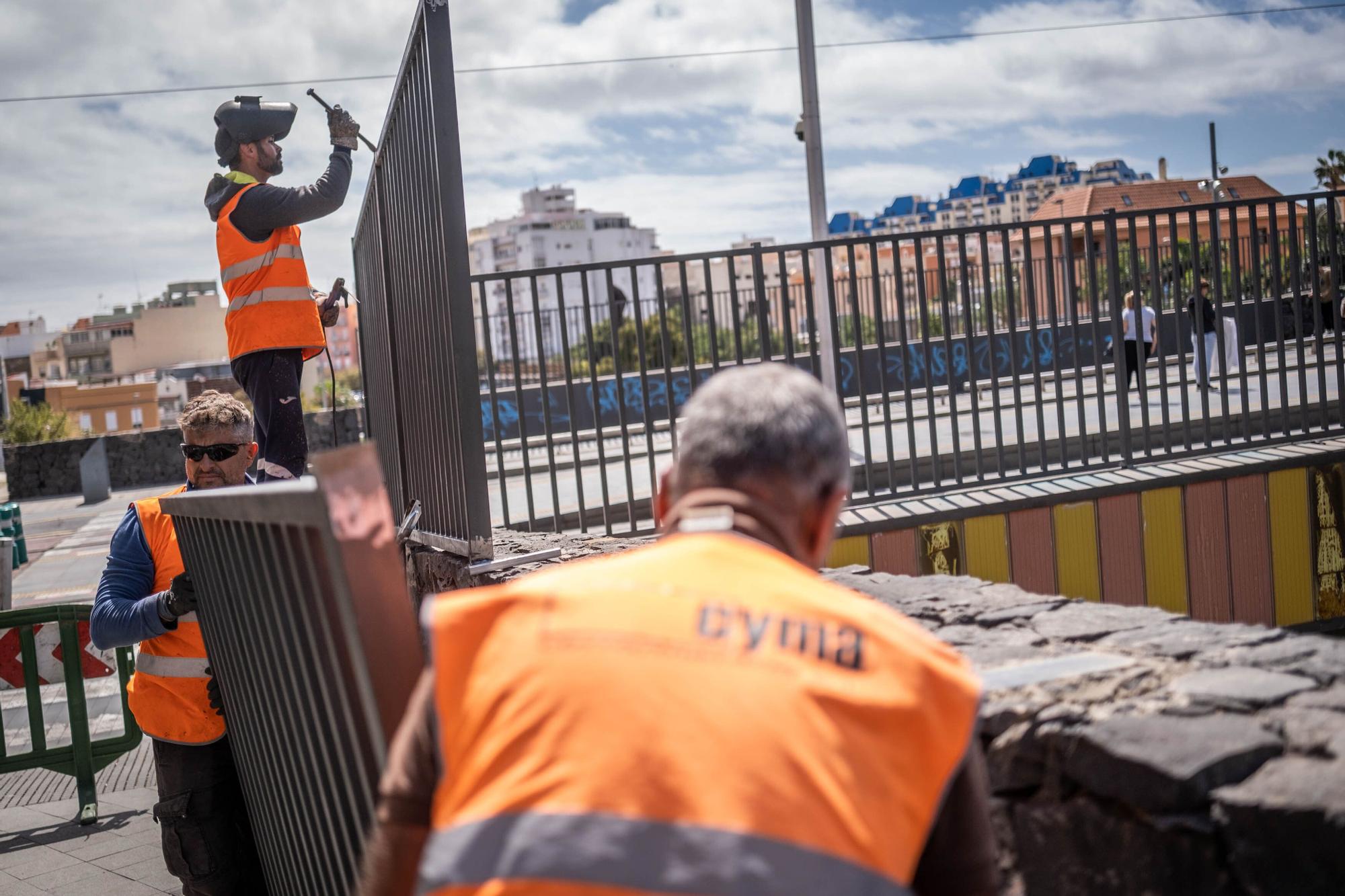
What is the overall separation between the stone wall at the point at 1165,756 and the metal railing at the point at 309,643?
1.22 meters

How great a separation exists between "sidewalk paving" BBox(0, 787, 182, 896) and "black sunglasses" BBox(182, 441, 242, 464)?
7.60ft

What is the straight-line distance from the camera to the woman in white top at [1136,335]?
7.11 metres

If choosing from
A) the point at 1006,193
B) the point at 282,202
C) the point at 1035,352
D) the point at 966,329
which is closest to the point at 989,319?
the point at 966,329

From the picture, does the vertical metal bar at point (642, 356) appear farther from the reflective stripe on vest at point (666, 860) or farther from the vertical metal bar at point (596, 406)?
the reflective stripe on vest at point (666, 860)

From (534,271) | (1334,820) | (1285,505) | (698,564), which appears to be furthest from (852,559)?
(698,564)

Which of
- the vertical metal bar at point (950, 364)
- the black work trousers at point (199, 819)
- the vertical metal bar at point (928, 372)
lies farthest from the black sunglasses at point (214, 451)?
the vertical metal bar at point (950, 364)

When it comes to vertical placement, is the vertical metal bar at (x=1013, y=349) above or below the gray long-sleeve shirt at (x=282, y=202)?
below

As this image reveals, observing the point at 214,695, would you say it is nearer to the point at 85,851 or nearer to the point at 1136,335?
the point at 85,851

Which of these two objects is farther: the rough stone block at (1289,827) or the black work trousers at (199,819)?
the black work trousers at (199,819)

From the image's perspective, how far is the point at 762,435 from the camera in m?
1.59

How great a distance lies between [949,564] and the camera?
6148 millimetres

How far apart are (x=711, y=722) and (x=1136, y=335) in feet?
22.5

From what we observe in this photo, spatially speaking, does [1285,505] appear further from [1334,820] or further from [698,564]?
[698,564]

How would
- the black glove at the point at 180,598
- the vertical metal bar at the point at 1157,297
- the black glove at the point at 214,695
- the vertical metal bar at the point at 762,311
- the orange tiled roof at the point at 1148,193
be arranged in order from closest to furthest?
the black glove at the point at 180,598 → the black glove at the point at 214,695 → the vertical metal bar at the point at 762,311 → the vertical metal bar at the point at 1157,297 → the orange tiled roof at the point at 1148,193
